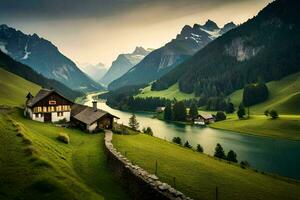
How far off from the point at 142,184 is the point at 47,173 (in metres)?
10.0

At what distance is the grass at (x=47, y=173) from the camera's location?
28406 mm

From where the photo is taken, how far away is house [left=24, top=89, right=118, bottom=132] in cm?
7856

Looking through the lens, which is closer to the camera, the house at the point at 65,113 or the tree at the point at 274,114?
the house at the point at 65,113

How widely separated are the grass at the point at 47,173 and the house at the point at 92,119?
81.8 feet

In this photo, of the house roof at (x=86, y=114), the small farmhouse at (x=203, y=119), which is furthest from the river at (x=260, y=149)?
the house roof at (x=86, y=114)

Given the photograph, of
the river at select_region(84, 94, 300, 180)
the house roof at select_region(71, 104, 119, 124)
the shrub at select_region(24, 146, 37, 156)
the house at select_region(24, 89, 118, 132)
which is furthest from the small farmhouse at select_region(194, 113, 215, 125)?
the shrub at select_region(24, 146, 37, 156)

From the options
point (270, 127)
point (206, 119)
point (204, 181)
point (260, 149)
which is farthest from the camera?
point (206, 119)

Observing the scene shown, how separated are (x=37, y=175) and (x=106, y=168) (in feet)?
46.4

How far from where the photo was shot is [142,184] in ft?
107

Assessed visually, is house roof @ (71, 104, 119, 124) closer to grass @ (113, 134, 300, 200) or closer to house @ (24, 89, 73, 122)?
house @ (24, 89, 73, 122)

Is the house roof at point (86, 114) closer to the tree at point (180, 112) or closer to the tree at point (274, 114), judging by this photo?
the tree at point (274, 114)

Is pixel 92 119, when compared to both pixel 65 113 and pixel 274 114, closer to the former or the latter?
pixel 65 113

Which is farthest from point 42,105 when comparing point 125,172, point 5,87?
point 5,87

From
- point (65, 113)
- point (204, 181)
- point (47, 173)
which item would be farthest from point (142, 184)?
point (65, 113)
